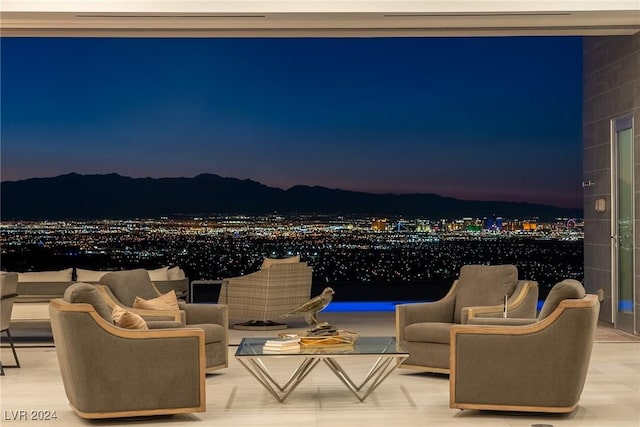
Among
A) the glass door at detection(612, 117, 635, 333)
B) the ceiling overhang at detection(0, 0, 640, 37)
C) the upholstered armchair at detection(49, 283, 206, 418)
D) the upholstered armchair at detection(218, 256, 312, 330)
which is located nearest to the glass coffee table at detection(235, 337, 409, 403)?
the upholstered armchair at detection(49, 283, 206, 418)

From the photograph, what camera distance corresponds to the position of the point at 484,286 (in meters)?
8.31

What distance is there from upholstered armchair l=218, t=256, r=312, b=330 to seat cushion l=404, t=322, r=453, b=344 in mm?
3274

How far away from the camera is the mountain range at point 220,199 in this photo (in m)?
17.4

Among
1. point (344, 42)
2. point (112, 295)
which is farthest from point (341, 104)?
point (112, 295)

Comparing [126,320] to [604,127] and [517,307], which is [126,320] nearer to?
[517,307]

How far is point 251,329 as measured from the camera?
438 inches

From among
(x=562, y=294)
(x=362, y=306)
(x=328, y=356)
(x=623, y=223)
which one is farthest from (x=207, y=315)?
(x=362, y=306)

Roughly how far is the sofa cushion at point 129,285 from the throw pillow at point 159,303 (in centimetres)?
10

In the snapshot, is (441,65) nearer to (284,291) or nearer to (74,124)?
(74,124)

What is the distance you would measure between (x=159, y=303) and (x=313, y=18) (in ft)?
10.0

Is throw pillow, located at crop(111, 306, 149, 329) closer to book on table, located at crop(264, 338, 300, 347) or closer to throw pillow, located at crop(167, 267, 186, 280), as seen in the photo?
book on table, located at crop(264, 338, 300, 347)

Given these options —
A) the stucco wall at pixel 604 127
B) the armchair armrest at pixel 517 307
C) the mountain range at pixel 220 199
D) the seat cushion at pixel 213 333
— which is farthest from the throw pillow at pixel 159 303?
the mountain range at pixel 220 199

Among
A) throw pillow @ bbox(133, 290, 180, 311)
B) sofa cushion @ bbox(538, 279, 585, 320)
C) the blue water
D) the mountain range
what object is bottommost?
A: the blue water

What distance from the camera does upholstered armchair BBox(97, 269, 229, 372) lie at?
7.59m
